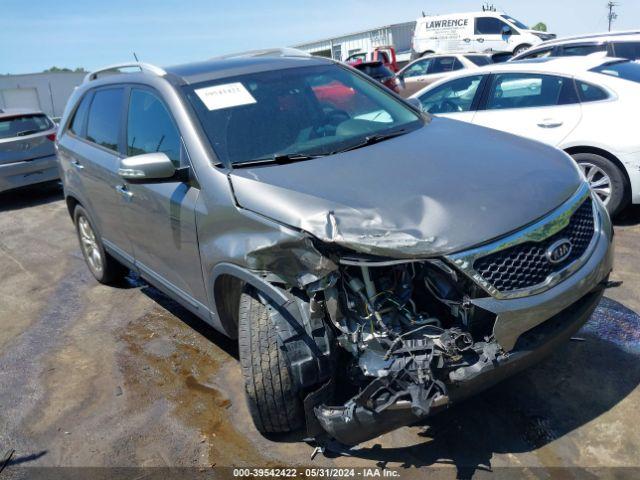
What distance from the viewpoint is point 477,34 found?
21.4 metres

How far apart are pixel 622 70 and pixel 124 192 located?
500 cm

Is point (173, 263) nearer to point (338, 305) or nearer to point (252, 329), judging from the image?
point (252, 329)

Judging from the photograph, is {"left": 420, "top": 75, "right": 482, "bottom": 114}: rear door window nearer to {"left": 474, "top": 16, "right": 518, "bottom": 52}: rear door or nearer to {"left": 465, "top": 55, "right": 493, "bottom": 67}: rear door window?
{"left": 465, "top": 55, "right": 493, "bottom": 67}: rear door window

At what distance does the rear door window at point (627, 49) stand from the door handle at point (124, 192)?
937cm

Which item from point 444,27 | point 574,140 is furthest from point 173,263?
point 444,27

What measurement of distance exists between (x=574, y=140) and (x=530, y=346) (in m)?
3.64

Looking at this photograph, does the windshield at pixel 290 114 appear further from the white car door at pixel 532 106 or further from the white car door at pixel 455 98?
the white car door at pixel 455 98

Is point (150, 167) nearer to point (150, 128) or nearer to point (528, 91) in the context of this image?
point (150, 128)

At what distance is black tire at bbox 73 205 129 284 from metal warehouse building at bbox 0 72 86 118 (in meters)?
28.6

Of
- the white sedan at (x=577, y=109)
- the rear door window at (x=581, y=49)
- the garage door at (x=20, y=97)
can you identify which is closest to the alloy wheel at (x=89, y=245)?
the white sedan at (x=577, y=109)

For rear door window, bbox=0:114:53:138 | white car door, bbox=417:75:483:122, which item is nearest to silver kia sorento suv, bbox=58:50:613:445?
white car door, bbox=417:75:483:122

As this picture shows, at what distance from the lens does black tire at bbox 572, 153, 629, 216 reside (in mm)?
5223

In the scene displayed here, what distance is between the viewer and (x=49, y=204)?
30.6ft

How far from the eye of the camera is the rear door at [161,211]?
10.7ft
